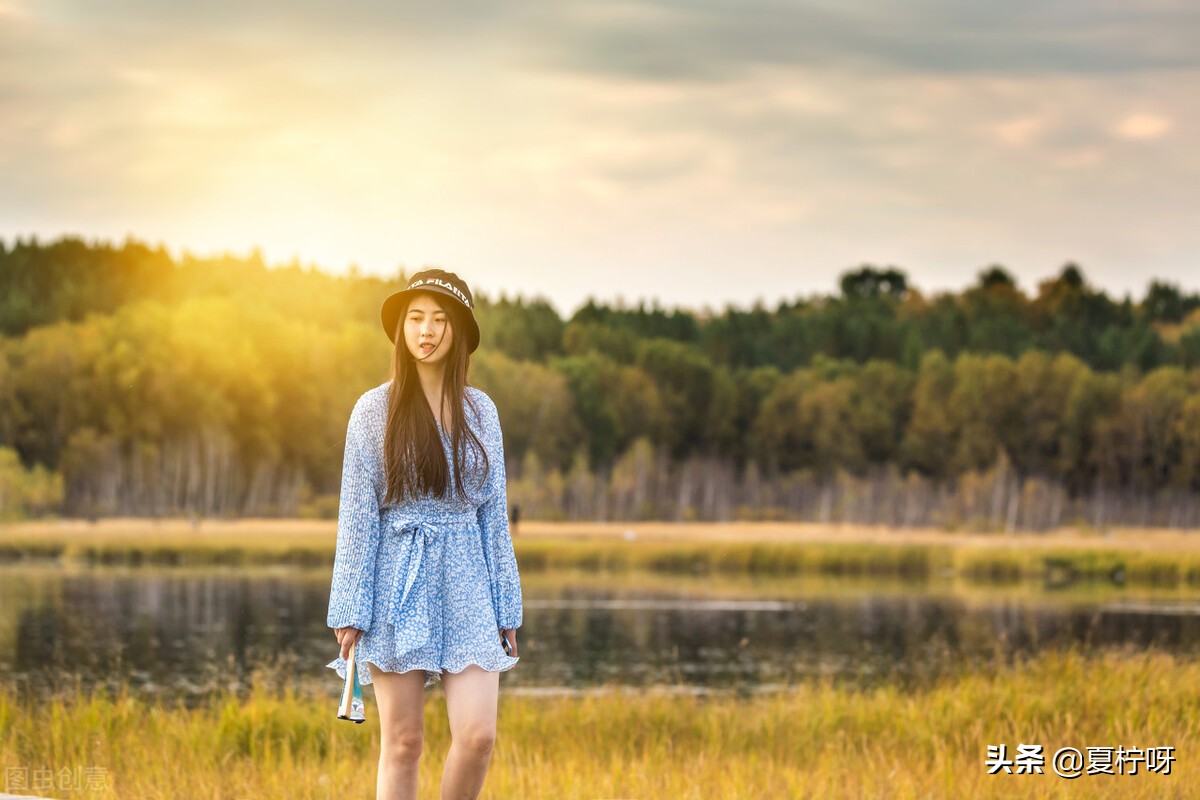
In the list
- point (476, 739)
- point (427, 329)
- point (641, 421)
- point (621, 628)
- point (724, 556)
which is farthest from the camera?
point (641, 421)

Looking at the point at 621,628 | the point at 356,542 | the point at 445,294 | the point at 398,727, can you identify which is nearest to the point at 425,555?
the point at 356,542

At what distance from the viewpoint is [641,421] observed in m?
96.9

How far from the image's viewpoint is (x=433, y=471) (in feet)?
15.9

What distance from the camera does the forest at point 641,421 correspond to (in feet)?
255

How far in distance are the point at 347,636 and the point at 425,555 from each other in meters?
0.35

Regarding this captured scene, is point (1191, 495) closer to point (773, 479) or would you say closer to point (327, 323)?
point (773, 479)

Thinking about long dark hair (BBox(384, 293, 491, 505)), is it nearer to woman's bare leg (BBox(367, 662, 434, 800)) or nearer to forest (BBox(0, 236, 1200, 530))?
woman's bare leg (BBox(367, 662, 434, 800))

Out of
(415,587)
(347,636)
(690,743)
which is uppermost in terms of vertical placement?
(415,587)

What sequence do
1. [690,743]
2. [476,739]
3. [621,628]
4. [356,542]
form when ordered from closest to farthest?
[476,739], [356,542], [690,743], [621,628]

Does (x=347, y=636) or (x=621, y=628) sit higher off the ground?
(x=347, y=636)

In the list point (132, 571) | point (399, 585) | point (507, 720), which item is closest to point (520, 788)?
point (399, 585)

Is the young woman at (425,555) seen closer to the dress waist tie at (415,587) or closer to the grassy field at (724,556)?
the dress waist tie at (415,587)

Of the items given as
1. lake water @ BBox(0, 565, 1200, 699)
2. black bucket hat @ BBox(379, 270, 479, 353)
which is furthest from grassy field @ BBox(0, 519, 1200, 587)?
black bucket hat @ BBox(379, 270, 479, 353)

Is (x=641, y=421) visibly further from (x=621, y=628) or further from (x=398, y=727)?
(x=398, y=727)
